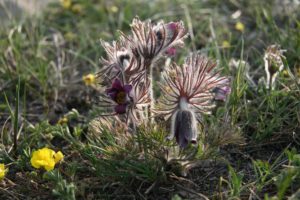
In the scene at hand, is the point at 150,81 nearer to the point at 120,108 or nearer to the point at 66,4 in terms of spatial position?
the point at 120,108

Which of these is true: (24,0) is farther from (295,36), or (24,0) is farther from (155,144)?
(155,144)

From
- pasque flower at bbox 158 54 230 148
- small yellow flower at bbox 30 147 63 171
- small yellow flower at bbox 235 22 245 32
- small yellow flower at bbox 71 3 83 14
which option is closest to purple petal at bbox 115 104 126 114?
pasque flower at bbox 158 54 230 148

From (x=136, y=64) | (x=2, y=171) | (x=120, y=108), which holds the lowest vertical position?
(x=2, y=171)

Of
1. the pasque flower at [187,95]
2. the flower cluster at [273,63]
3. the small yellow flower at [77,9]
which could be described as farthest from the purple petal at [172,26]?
the small yellow flower at [77,9]

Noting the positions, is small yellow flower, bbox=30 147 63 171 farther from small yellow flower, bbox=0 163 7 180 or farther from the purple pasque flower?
the purple pasque flower

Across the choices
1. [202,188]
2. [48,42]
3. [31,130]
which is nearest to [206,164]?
[202,188]

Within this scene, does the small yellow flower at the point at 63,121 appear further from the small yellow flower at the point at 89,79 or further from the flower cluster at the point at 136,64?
the flower cluster at the point at 136,64

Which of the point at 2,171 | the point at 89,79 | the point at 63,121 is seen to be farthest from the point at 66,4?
the point at 2,171
